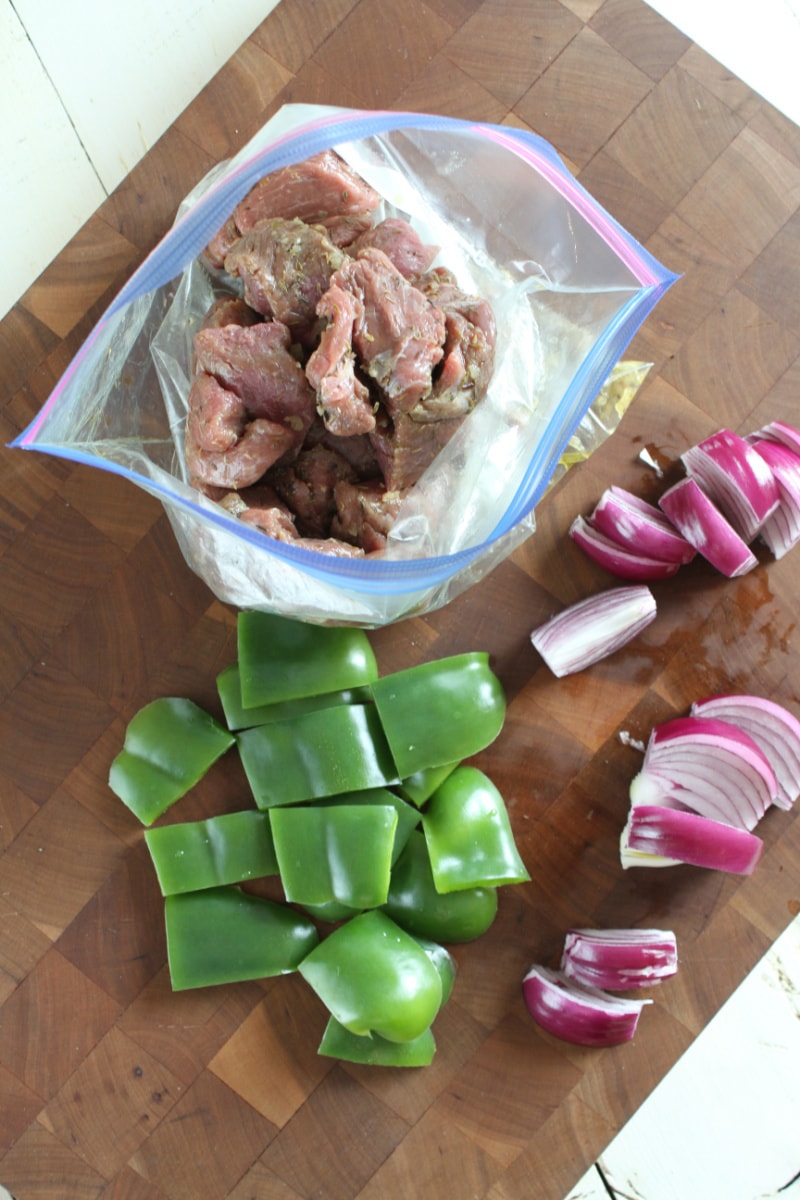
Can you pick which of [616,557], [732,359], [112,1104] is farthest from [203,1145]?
[732,359]

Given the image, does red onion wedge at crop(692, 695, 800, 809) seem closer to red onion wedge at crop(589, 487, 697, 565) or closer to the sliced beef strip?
red onion wedge at crop(589, 487, 697, 565)

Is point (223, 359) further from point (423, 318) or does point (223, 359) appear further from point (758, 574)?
point (758, 574)

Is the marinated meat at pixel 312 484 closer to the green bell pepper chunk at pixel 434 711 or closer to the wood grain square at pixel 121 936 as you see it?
the green bell pepper chunk at pixel 434 711

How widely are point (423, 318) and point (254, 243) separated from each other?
0.84ft

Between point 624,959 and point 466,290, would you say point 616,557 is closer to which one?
point 466,290

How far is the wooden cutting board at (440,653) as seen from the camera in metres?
1.53

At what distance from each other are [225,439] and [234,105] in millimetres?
636

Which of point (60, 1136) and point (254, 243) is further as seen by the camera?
point (60, 1136)

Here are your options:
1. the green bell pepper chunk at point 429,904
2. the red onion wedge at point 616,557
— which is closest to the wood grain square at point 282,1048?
the green bell pepper chunk at point 429,904

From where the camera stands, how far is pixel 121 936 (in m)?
1.55

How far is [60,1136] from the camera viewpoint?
5.02 feet

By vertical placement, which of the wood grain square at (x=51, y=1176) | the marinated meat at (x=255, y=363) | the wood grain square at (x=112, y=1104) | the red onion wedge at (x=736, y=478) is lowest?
the wood grain square at (x=51, y=1176)

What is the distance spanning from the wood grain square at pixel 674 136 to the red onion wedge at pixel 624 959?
1178 mm

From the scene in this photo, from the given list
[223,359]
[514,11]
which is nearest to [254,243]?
[223,359]
